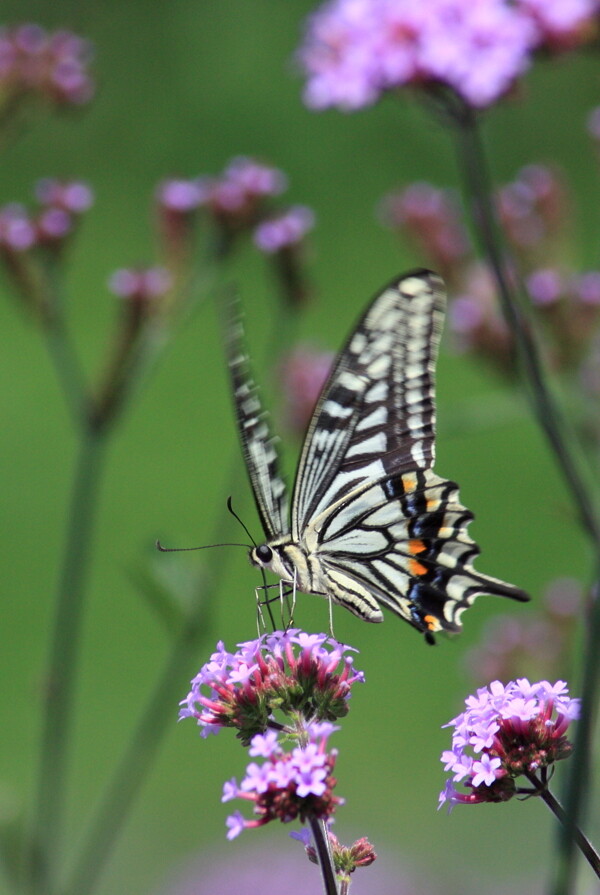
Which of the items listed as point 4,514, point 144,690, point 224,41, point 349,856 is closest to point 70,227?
point 349,856

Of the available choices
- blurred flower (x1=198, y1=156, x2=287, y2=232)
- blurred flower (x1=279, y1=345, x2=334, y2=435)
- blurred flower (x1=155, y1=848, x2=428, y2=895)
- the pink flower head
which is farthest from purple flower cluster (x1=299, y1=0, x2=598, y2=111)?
blurred flower (x1=155, y1=848, x2=428, y2=895)

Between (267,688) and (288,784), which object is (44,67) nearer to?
(267,688)

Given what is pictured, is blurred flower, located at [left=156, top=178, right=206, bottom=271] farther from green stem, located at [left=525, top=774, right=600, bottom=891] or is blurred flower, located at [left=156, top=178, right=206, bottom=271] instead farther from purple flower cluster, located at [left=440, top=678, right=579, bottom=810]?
green stem, located at [left=525, top=774, right=600, bottom=891]

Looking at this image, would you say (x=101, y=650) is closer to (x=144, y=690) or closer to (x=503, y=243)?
(x=144, y=690)

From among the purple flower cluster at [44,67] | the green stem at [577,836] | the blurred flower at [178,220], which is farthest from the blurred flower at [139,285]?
the green stem at [577,836]

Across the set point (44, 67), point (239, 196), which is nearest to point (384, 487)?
point (239, 196)

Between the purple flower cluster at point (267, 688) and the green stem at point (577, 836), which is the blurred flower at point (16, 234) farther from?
the green stem at point (577, 836)

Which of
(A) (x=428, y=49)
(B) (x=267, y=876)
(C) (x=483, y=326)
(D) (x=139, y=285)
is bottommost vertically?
(B) (x=267, y=876)
